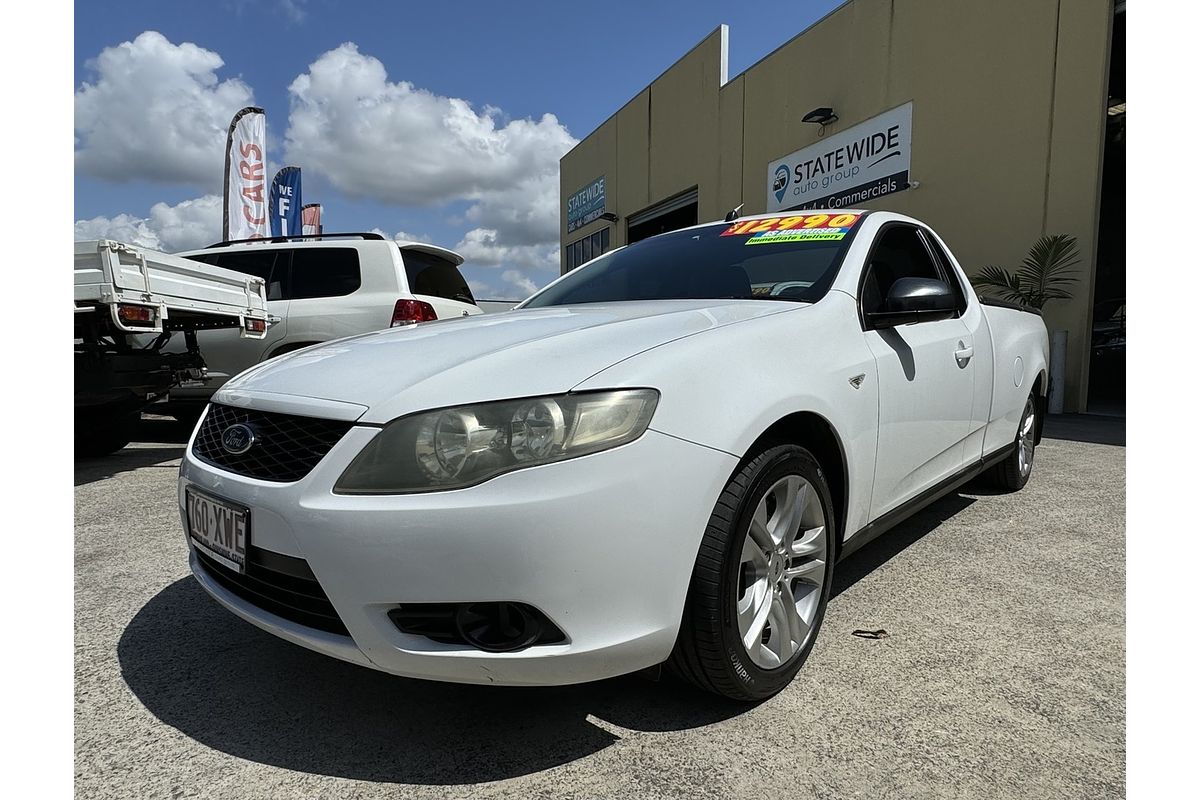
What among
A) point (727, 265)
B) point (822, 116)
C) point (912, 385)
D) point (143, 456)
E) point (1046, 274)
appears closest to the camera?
point (912, 385)

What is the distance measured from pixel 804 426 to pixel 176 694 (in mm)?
1903

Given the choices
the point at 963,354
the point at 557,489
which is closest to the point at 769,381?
the point at 557,489

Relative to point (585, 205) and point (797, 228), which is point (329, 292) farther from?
point (585, 205)

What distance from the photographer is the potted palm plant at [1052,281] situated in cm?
812

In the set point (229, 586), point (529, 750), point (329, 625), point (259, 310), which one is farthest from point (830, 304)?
point (259, 310)

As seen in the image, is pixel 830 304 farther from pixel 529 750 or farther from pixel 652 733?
pixel 529 750

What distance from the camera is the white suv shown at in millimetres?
5676

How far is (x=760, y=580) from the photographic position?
185cm

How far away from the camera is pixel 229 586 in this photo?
6.04 feet

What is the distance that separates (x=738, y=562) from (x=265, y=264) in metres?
5.84

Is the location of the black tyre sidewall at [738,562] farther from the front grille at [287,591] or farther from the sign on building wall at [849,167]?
the sign on building wall at [849,167]

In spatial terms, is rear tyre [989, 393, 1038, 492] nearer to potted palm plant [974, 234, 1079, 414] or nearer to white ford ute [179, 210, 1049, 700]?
white ford ute [179, 210, 1049, 700]

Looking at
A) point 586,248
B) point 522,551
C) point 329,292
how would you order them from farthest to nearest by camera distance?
1. point 586,248
2. point 329,292
3. point 522,551

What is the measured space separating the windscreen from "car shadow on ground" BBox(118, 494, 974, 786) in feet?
4.43
